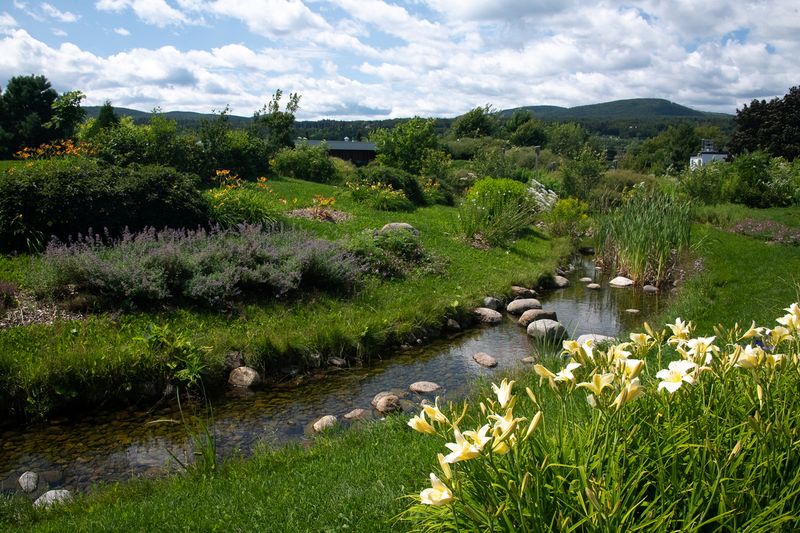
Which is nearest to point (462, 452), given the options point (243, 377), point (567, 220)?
point (243, 377)

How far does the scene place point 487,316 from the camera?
10.2m

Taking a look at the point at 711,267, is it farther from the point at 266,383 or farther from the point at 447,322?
the point at 266,383

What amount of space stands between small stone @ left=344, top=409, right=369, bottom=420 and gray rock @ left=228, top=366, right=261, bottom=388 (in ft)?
4.72

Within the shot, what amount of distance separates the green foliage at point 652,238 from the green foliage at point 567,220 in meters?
4.23

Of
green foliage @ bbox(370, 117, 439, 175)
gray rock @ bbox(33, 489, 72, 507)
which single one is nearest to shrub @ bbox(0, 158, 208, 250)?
gray rock @ bbox(33, 489, 72, 507)

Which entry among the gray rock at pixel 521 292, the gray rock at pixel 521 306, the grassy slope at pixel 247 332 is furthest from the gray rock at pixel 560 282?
the gray rock at pixel 521 306

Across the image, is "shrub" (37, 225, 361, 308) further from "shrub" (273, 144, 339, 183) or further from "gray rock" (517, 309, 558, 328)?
"shrub" (273, 144, 339, 183)

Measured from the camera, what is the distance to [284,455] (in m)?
4.79

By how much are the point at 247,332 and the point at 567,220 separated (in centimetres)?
1304

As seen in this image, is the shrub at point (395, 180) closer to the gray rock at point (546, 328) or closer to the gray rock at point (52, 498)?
the gray rock at point (546, 328)

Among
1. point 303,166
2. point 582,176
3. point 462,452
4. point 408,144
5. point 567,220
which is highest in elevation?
point 408,144

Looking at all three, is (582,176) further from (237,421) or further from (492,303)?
(237,421)

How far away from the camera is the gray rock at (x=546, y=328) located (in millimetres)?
9102

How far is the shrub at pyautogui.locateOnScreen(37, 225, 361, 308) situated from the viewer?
7785mm
